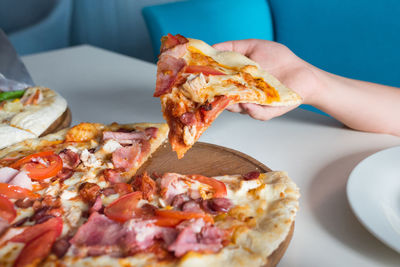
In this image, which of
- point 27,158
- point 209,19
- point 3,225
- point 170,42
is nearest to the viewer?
point 3,225

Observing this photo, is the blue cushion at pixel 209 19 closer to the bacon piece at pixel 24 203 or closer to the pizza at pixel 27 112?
the pizza at pixel 27 112

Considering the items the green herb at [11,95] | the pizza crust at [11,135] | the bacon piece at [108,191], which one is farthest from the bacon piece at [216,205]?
the green herb at [11,95]

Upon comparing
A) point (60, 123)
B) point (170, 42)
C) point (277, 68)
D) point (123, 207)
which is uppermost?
point (170, 42)

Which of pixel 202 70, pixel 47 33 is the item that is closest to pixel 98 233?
→ pixel 202 70

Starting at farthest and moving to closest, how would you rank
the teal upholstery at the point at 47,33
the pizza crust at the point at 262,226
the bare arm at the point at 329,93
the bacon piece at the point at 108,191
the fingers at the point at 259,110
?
the teal upholstery at the point at 47,33 < the bare arm at the point at 329,93 < the fingers at the point at 259,110 < the bacon piece at the point at 108,191 < the pizza crust at the point at 262,226

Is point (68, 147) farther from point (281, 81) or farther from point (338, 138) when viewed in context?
point (338, 138)

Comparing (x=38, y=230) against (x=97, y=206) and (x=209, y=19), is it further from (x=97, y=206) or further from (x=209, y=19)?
(x=209, y=19)
